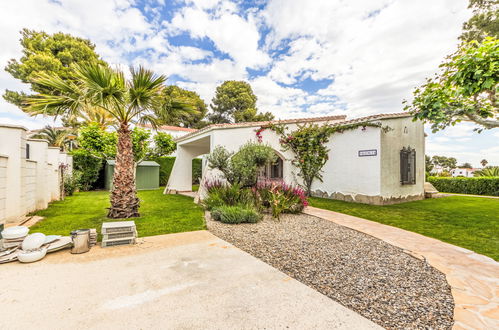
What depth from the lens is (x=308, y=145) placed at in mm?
11711

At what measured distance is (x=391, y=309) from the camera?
2512 millimetres

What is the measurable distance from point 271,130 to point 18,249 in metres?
10.1

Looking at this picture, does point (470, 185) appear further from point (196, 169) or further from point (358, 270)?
point (196, 169)

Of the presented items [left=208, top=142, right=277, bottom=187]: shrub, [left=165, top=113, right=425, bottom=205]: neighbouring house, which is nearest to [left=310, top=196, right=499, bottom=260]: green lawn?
[left=165, top=113, right=425, bottom=205]: neighbouring house

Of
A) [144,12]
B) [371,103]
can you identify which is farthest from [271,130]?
[371,103]

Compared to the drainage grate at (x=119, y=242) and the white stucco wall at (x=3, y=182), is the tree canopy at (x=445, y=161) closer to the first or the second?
the drainage grate at (x=119, y=242)

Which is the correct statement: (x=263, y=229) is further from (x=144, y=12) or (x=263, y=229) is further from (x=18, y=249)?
(x=144, y=12)

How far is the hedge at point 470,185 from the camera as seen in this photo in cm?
1482

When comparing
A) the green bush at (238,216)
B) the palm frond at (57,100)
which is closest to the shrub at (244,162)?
the green bush at (238,216)

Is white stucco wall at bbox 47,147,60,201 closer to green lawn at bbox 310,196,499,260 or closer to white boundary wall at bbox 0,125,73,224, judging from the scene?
white boundary wall at bbox 0,125,73,224

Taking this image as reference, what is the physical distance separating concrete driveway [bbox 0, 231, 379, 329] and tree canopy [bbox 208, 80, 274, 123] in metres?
27.9

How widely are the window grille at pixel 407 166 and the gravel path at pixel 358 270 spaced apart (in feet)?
22.6

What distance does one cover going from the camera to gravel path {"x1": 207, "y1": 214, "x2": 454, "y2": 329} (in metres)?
2.48

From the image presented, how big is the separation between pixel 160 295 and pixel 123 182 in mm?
5263
